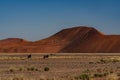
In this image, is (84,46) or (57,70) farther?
Answer: (84,46)

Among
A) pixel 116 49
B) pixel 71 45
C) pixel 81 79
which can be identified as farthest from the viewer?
pixel 71 45

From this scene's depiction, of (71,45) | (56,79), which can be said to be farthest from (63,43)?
(56,79)

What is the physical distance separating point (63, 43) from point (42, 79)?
542 feet

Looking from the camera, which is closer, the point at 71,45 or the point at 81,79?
the point at 81,79

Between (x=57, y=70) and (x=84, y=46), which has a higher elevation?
(x=57, y=70)

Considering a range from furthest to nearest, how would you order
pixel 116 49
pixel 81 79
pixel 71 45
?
pixel 71 45 → pixel 116 49 → pixel 81 79

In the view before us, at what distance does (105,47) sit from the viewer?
183625mm

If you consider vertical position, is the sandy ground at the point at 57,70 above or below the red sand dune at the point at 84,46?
above

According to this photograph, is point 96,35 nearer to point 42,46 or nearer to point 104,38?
point 104,38

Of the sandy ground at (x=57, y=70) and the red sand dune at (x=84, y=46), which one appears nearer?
the sandy ground at (x=57, y=70)

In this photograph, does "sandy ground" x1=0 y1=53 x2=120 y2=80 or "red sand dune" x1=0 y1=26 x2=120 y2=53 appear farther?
"red sand dune" x1=0 y1=26 x2=120 y2=53

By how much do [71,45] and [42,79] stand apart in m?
159

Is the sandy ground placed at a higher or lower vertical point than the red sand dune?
higher

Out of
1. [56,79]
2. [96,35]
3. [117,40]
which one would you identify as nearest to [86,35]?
[96,35]
